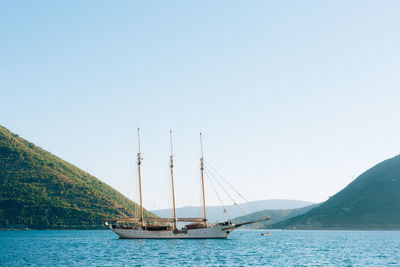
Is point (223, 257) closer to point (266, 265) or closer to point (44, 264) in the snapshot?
point (266, 265)

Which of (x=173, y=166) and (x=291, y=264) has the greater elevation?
(x=173, y=166)

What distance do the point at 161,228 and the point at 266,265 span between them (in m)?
65.3

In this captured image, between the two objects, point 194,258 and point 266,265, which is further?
point 194,258

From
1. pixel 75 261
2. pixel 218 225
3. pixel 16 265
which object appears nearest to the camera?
pixel 16 265

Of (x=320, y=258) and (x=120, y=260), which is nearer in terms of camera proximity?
(x=120, y=260)

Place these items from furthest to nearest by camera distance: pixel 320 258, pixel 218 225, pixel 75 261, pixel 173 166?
pixel 173 166 → pixel 218 225 → pixel 320 258 → pixel 75 261

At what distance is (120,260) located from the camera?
67.8 meters

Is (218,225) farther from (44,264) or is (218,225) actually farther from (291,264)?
(44,264)

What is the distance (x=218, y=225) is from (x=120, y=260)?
181ft

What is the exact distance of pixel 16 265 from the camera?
200ft

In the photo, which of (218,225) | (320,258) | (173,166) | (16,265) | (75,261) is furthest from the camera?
(173,166)

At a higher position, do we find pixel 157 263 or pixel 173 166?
pixel 173 166

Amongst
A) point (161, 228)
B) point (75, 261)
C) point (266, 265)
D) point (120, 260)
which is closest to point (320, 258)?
point (266, 265)

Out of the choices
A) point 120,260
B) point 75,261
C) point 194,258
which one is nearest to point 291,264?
point 194,258
